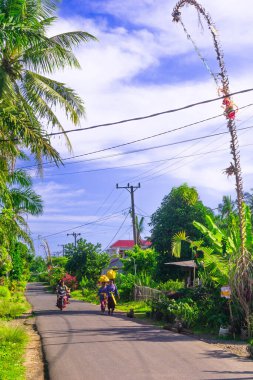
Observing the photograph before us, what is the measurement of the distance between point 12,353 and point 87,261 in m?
39.9

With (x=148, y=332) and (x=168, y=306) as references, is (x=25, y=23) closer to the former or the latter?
(x=148, y=332)

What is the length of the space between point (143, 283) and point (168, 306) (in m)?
13.4

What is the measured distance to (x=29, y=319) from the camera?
2269cm

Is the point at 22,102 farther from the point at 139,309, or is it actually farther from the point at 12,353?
the point at 139,309

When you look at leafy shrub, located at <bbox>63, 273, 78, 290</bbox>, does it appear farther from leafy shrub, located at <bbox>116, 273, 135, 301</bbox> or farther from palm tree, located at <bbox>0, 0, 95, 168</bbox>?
palm tree, located at <bbox>0, 0, 95, 168</bbox>

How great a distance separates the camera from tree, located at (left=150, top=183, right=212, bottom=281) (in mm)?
33750

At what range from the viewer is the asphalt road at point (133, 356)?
32.2 feet

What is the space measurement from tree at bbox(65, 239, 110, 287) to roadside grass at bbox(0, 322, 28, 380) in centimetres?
3697

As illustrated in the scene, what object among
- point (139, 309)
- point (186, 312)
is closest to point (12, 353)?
point (186, 312)

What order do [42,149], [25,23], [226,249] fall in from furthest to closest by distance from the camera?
[226,249] → [42,149] → [25,23]

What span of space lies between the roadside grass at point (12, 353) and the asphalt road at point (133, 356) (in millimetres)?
609

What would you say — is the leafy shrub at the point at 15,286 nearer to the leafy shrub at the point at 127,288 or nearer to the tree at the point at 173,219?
the leafy shrub at the point at 127,288

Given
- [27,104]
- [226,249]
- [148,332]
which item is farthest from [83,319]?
[27,104]

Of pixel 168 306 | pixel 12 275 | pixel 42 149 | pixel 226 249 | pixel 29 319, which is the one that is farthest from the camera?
pixel 12 275
